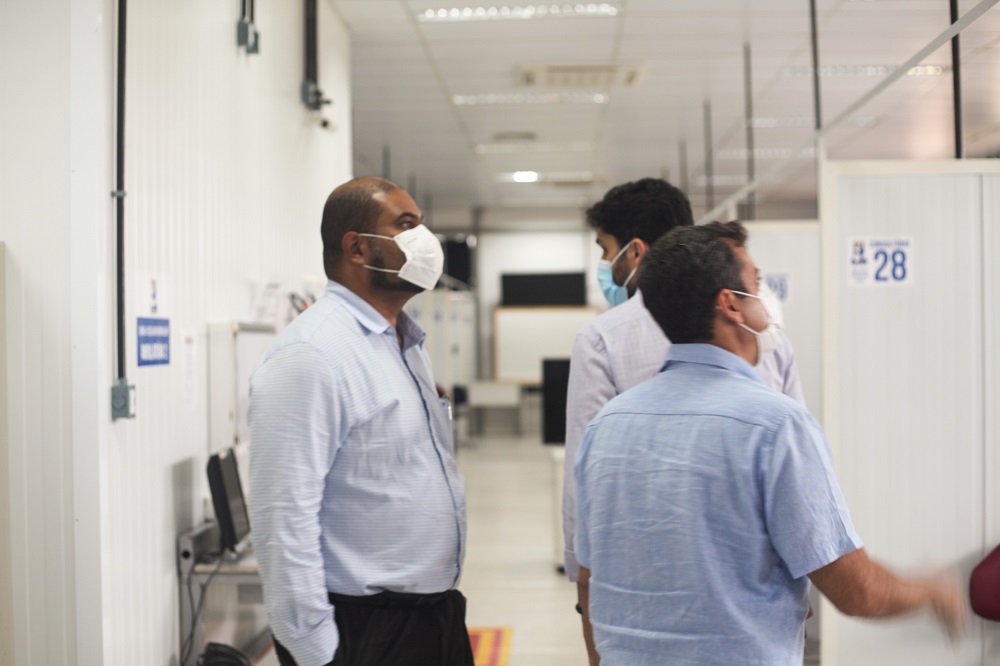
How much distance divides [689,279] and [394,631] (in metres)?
0.90

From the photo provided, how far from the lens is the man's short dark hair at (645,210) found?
2.14 meters

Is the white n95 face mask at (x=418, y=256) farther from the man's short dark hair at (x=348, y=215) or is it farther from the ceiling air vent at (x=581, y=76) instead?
the ceiling air vent at (x=581, y=76)

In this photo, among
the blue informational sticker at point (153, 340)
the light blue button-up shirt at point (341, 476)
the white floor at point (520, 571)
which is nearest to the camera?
the light blue button-up shirt at point (341, 476)

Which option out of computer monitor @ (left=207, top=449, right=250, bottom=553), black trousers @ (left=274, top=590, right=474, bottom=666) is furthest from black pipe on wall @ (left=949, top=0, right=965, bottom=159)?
computer monitor @ (left=207, top=449, right=250, bottom=553)

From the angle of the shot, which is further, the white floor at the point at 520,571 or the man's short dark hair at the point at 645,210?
the white floor at the point at 520,571

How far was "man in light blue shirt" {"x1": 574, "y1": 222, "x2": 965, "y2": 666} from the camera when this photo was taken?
4.03ft

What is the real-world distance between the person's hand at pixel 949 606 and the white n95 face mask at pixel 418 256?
1098mm

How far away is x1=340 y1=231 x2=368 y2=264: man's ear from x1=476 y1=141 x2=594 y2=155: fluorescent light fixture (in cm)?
706

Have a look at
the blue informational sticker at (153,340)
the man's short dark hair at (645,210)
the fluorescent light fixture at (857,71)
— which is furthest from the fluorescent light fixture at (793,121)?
the blue informational sticker at (153,340)

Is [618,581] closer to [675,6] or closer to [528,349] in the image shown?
[675,6]

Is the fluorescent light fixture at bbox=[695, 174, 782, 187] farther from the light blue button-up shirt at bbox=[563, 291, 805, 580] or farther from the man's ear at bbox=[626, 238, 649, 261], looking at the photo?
the light blue button-up shirt at bbox=[563, 291, 805, 580]

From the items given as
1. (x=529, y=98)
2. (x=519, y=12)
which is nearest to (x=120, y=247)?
(x=519, y=12)

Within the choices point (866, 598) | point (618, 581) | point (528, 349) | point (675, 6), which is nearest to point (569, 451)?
point (618, 581)

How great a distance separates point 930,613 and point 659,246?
2.23 feet
